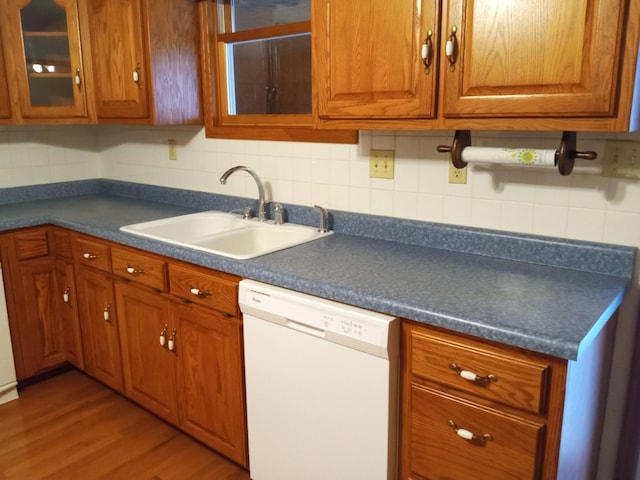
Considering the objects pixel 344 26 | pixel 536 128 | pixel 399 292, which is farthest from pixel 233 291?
pixel 536 128

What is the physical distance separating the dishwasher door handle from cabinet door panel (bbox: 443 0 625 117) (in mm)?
735

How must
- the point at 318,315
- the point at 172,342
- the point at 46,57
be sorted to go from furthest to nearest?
1. the point at 46,57
2. the point at 172,342
3. the point at 318,315

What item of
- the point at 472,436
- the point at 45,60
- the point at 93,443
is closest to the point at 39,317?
the point at 93,443

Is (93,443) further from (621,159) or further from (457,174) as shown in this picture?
(621,159)

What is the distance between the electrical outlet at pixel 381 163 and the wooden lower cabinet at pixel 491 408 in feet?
2.55

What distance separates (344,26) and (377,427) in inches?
47.4

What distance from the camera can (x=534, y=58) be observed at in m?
1.33

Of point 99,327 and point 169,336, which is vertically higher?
point 169,336

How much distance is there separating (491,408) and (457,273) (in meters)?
0.45

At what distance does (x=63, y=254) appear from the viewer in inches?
102

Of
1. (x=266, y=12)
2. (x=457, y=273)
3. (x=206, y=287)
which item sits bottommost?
(x=206, y=287)

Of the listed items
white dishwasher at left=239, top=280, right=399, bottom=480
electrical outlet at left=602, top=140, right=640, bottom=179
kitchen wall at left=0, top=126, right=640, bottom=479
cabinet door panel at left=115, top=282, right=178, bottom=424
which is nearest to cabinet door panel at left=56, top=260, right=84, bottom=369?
cabinet door panel at left=115, top=282, right=178, bottom=424

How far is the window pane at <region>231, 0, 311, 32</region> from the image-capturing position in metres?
2.26

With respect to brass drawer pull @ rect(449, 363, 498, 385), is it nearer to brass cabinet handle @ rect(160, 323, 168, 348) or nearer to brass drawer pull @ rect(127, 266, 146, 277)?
brass cabinet handle @ rect(160, 323, 168, 348)
